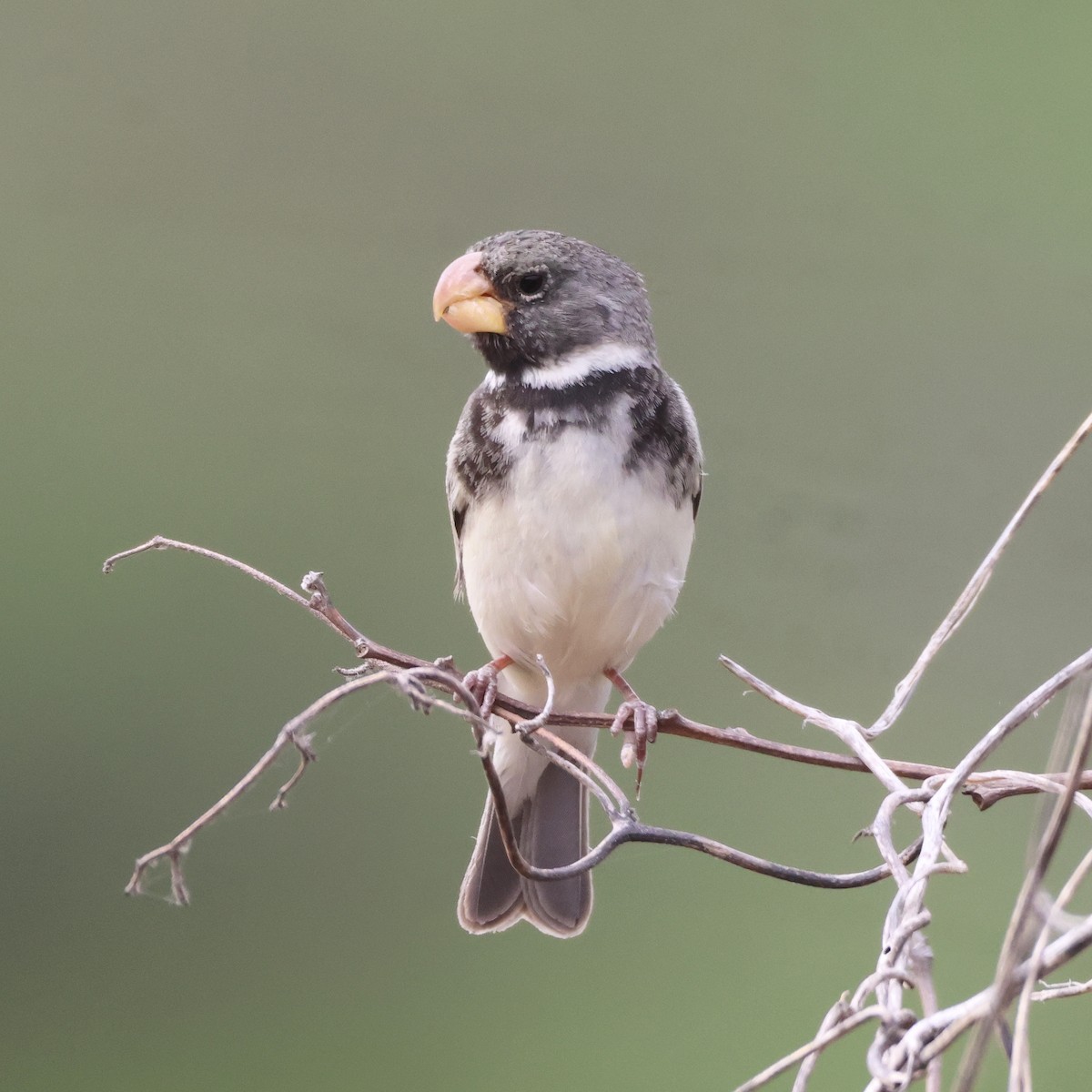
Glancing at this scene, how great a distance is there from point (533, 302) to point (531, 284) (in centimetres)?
4

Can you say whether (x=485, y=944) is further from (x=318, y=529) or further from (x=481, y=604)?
(x=481, y=604)

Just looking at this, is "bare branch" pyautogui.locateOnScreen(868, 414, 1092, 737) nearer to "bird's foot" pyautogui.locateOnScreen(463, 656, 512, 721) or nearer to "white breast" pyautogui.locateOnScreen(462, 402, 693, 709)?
"bird's foot" pyautogui.locateOnScreen(463, 656, 512, 721)

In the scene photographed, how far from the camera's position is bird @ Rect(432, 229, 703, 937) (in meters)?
2.62

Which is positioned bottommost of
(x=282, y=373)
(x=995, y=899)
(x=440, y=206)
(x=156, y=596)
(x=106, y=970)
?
(x=106, y=970)

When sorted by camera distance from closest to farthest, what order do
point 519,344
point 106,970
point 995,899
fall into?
1. point 519,344
2. point 995,899
3. point 106,970

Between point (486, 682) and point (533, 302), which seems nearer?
point (486, 682)

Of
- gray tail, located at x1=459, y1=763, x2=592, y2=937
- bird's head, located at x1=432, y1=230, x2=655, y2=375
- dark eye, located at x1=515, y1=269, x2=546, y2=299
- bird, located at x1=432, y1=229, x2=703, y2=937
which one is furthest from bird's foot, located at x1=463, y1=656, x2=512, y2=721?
dark eye, located at x1=515, y1=269, x2=546, y2=299

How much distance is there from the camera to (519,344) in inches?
109

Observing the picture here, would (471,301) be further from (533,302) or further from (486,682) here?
(486,682)

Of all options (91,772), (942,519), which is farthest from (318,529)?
(942,519)

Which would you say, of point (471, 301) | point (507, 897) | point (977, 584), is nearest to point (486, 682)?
point (507, 897)

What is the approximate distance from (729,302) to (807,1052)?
13.8 ft

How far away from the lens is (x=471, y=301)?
278 cm

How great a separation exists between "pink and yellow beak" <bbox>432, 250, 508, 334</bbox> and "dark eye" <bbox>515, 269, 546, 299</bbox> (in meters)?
0.05
